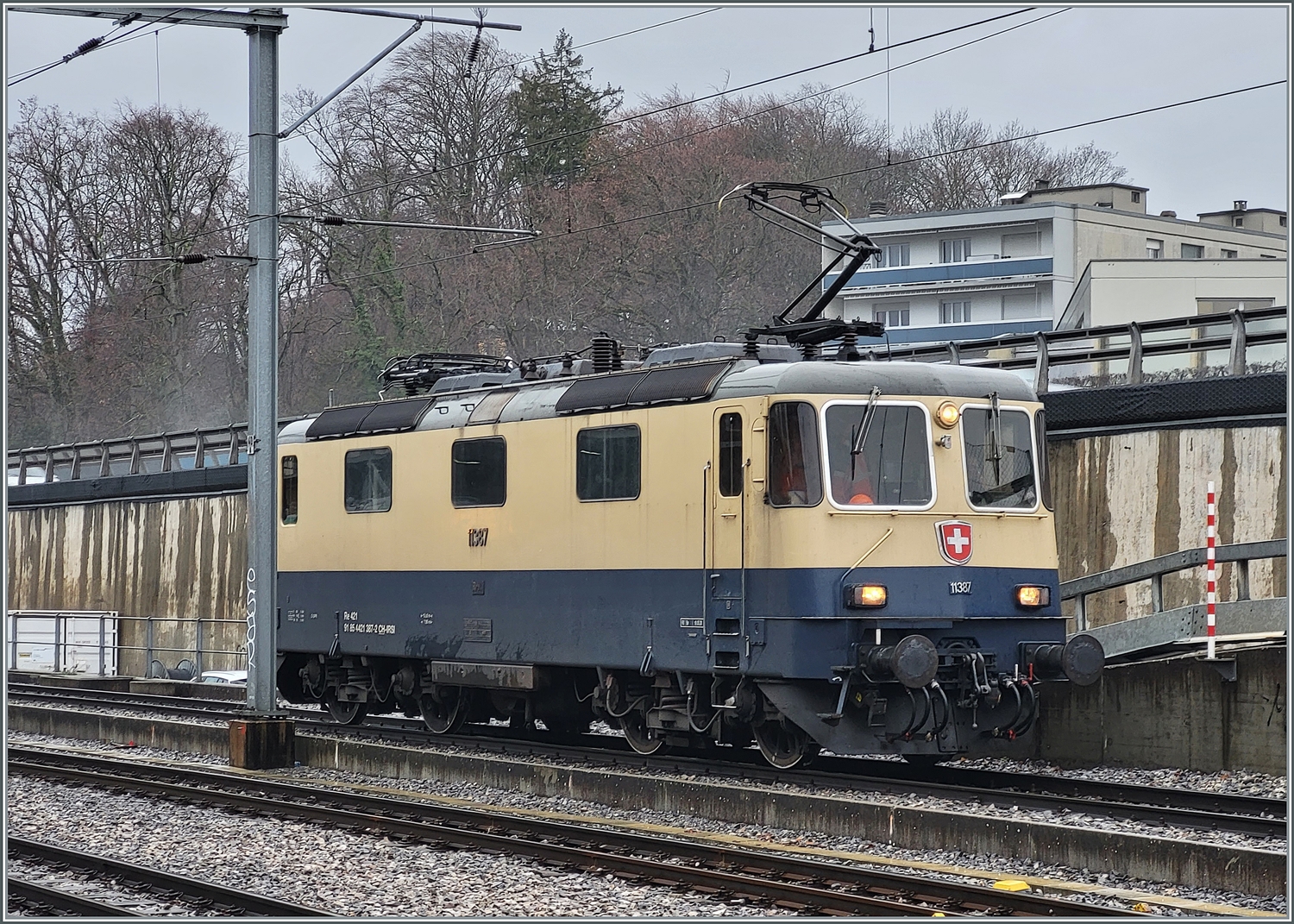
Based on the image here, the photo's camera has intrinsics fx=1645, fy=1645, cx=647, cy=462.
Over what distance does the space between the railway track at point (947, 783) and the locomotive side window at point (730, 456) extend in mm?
2387

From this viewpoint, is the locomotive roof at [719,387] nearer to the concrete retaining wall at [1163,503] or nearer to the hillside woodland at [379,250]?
the concrete retaining wall at [1163,503]

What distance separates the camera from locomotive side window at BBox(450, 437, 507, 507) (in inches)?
629

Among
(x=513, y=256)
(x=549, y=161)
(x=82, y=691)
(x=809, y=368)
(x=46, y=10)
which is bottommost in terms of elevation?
(x=82, y=691)

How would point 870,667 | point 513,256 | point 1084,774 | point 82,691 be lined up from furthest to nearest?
point 513,256, point 82,691, point 1084,774, point 870,667

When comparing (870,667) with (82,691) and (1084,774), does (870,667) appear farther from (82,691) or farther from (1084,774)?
(82,691)

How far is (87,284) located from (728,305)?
19.1 metres

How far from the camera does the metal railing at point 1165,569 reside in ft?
45.4

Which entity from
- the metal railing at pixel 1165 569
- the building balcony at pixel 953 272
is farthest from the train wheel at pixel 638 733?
the building balcony at pixel 953 272

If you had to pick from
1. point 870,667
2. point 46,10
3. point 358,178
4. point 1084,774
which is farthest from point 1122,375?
point 358,178

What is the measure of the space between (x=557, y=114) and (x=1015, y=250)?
21082mm

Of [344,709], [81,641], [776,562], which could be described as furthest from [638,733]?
[81,641]

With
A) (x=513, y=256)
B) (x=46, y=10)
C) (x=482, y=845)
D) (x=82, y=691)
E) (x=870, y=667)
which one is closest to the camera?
(x=482, y=845)

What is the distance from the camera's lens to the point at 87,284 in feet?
160

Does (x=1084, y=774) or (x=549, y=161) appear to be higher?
(x=549, y=161)
